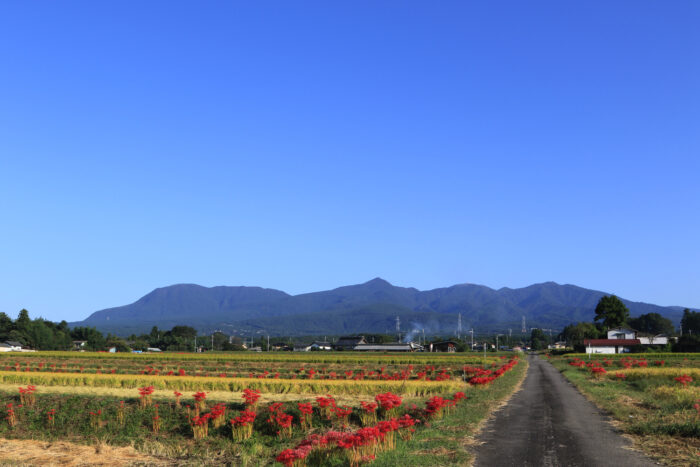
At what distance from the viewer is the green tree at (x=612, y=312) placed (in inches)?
6176

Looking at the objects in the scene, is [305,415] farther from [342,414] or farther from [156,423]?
[156,423]

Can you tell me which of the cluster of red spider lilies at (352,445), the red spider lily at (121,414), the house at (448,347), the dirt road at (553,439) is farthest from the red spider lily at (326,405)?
the house at (448,347)

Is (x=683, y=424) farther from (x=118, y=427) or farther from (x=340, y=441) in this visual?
(x=118, y=427)

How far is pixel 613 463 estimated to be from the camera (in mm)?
16672

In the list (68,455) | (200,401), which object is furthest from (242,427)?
(68,455)

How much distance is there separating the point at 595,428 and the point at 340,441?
11.8 metres

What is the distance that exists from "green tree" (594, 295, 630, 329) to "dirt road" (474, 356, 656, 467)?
5494 inches

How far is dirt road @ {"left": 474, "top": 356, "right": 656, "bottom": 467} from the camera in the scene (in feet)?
55.9

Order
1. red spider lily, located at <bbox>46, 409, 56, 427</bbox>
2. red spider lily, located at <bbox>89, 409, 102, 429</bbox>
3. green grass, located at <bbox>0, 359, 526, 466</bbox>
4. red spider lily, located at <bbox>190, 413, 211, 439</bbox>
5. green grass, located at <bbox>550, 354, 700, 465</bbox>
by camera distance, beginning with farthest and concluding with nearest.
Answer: red spider lily, located at <bbox>46, 409, 56, 427</bbox>
red spider lily, located at <bbox>89, 409, 102, 429</bbox>
red spider lily, located at <bbox>190, 413, 211, 439</bbox>
green grass, located at <bbox>0, 359, 526, 466</bbox>
green grass, located at <bbox>550, 354, 700, 465</bbox>

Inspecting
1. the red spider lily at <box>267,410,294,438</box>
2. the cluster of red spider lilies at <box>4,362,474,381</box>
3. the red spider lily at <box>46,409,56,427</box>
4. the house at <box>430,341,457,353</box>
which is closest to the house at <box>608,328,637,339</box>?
the house at <box>430,341,457,353</box>

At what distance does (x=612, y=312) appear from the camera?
517 feet

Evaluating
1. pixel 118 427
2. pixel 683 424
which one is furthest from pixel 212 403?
pixel 683 424

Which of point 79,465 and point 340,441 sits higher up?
point 340,441

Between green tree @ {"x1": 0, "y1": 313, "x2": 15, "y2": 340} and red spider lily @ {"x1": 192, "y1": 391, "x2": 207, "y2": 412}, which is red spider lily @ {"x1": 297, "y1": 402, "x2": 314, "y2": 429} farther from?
green tree @ {"x1": 0, "y1": 313, "x2": 15, "y2": 340}
